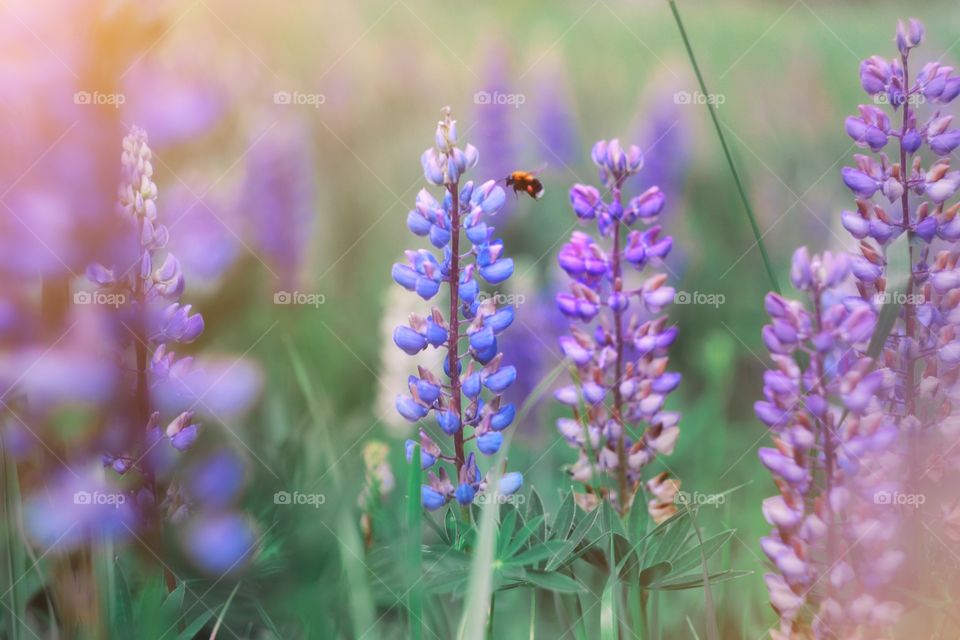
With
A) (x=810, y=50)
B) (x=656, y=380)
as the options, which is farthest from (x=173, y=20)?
(x=810, y=50)

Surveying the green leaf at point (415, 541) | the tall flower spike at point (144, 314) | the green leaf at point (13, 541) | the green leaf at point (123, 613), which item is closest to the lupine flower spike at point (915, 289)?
the green leaf at point (415, 541)

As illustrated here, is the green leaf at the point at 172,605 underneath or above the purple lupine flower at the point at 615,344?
underneath

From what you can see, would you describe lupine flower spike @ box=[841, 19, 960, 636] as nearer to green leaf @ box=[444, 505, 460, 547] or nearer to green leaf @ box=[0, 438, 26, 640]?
green leaf @ box=[444, 505, 460, 547]

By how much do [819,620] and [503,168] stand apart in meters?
1.15

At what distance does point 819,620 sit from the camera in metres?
1.34

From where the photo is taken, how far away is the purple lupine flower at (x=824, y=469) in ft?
4.04

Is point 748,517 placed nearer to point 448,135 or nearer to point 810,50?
point 448,135

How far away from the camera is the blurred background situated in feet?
5.30

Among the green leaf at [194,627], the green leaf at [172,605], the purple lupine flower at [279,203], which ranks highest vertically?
the purple lupine flower at [279,203]

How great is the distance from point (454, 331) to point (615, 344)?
24cm

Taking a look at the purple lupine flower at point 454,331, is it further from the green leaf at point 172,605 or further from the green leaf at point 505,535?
the green leaf at point 172,605

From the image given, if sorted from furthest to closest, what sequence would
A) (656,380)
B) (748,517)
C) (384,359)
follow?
(384,359) → (748,517) → (656,380)

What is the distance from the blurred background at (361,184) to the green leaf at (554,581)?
280 millimetres

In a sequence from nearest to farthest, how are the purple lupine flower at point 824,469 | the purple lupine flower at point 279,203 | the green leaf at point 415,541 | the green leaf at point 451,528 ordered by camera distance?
the purple lupine flower at point 824,469
the green leaf at point 415,541
the green leaf at point 451,528
the purple lupine flower at point 279,203
